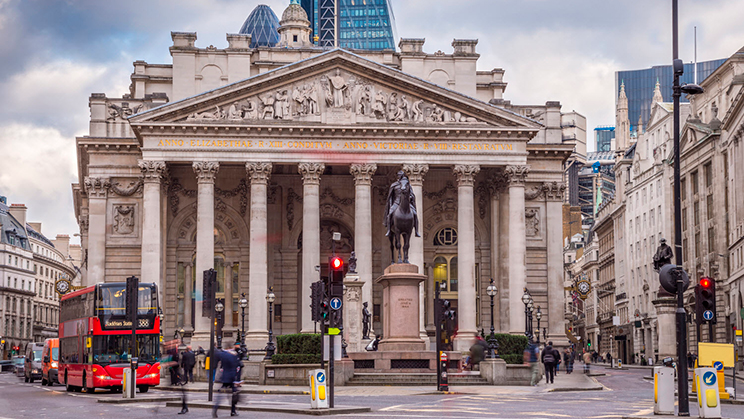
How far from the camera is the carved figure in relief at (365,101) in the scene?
69375 mm

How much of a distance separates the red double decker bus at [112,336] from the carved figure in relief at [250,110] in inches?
907

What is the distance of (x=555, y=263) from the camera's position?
76.5m

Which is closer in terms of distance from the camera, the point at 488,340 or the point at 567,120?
the point at 488,340

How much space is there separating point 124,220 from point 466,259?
75.8 feet

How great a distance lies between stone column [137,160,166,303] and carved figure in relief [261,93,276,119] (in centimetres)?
693

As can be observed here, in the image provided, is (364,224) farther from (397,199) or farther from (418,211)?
(397,199)

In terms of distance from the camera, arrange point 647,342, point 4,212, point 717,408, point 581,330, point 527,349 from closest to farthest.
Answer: point 717,408 < point 527,349 < point 647,342 < point 4,212 < point 581,330

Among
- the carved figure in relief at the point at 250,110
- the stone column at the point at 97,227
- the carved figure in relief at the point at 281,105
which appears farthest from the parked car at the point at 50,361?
the carved figure in relief at the point at 281,105

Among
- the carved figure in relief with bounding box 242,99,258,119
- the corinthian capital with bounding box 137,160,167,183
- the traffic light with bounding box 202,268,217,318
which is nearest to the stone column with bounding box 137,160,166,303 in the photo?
the corinthian capital with bounding box 137,160,167,183

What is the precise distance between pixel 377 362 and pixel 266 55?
42639 mm

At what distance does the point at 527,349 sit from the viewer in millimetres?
54188

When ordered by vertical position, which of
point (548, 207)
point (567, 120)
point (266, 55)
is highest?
point (567, 120)

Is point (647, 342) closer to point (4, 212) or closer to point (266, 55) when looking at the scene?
point (266, 55)

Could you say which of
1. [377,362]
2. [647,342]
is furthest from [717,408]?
[647,342]
